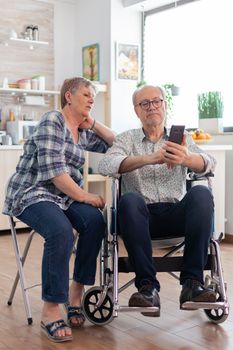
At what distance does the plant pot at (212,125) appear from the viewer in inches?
159

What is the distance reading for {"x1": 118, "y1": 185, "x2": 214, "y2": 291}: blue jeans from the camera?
1880 mm

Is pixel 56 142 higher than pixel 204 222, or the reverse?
pixel 56 142

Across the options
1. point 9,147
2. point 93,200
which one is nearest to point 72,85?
point 93,200

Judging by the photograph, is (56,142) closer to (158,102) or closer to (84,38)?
(158,102)

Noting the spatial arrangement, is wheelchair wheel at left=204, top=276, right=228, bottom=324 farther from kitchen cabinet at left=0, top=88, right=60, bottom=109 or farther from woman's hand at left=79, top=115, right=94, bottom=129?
kitchen cabinet at left=0, top=88, right=60, bottom=109

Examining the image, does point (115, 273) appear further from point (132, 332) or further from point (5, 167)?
point (5, 167)

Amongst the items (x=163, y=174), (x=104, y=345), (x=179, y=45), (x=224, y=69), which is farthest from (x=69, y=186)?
(x=179, y=45)

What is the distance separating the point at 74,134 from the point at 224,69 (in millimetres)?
2405

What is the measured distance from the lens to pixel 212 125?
405cm

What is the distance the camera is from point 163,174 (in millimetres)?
2195

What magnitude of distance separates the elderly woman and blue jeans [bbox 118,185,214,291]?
0.17 metres

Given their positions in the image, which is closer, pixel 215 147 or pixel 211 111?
pixel 215 147

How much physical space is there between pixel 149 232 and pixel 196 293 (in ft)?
0.99

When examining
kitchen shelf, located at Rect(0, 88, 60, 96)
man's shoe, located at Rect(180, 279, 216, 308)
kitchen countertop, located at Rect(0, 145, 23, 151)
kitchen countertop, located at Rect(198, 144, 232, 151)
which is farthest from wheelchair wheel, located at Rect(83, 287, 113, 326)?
kitchen shelf, located at Rect(0, 88, 60, 96)
